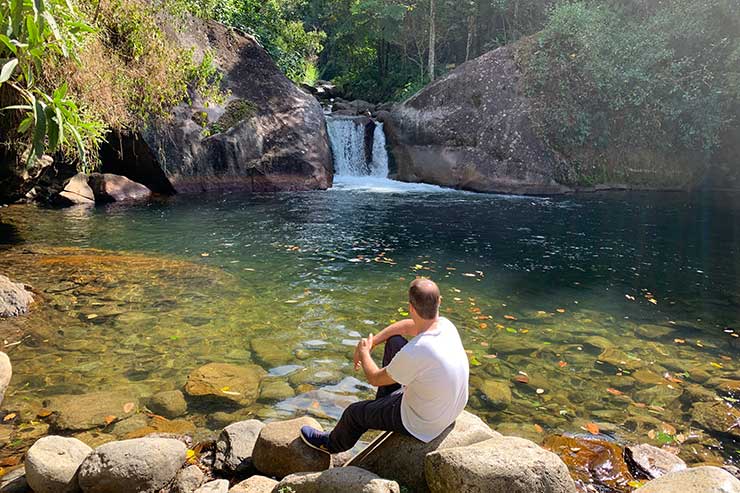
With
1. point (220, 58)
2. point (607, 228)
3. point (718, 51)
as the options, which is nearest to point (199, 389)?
point (607, 228)

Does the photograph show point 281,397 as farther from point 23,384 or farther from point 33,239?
point 33,239

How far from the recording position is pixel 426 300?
344 cm

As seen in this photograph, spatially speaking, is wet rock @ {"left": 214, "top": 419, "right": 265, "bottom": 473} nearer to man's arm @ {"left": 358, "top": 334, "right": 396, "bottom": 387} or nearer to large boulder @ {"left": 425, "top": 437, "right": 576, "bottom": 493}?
man's arm @ {"left": 358, "top": 334, "right": 396, "bottom": 387}

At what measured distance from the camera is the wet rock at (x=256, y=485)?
3.48 meters

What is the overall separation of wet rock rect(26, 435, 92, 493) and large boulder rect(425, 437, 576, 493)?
2.36 metres

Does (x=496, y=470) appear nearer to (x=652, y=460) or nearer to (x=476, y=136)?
(x=652, y=460)

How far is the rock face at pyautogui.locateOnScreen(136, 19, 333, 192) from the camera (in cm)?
1798

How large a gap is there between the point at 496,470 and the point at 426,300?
1.07 meters

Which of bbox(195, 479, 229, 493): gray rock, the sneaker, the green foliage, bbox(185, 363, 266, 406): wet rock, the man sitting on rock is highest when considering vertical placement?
the green foliage

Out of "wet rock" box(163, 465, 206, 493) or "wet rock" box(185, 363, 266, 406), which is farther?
"wet rock" box(185, 363, 266, 406)

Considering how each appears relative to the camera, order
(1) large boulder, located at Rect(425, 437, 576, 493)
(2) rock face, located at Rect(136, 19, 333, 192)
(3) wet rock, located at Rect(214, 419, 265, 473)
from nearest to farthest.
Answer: (1) large boulder, located at Rect(425, 437, 576, 493)
(3) wet rock, located at Rect(214, 419, 265, 473)
(2) rock face, located at Rect(136, 19, 333, 192)

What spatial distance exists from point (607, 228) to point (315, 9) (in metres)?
27.2

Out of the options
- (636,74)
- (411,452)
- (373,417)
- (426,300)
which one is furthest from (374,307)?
(636,74)

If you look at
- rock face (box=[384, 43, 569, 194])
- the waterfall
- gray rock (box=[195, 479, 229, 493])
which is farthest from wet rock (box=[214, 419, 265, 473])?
the waterfall
